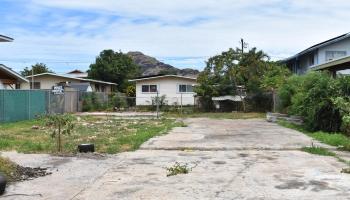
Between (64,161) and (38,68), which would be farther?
(38,68)

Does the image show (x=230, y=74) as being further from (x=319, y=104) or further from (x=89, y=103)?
(x=319, y=104)

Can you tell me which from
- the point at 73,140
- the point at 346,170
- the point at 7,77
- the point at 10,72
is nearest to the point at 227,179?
the point at 346,170

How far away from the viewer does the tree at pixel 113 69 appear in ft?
219

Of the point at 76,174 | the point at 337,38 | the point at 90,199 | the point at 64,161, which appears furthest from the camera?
the point at 337,38

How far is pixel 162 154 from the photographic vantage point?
535 inches

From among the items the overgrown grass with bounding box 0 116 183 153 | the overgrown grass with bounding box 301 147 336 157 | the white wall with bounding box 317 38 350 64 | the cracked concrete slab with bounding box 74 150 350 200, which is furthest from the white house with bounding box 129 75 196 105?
the cracked concrete slab with bounding box 74 150 350 200

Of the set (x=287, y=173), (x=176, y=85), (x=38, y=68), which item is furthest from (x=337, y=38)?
(x=38, y=68)

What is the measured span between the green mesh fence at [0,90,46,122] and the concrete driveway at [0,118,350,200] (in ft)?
40.4

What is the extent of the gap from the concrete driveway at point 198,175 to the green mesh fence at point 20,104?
12.3 meters

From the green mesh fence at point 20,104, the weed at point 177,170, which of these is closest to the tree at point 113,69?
the green mesh fence at point 20,104

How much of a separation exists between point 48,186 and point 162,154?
4.78 m

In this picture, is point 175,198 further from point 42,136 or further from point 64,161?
point 42,136

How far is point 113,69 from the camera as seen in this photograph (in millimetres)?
66875

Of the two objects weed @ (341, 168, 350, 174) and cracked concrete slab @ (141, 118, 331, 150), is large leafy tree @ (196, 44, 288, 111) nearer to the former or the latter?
cracked concrete slab @ (141, 118, 331, 150)
